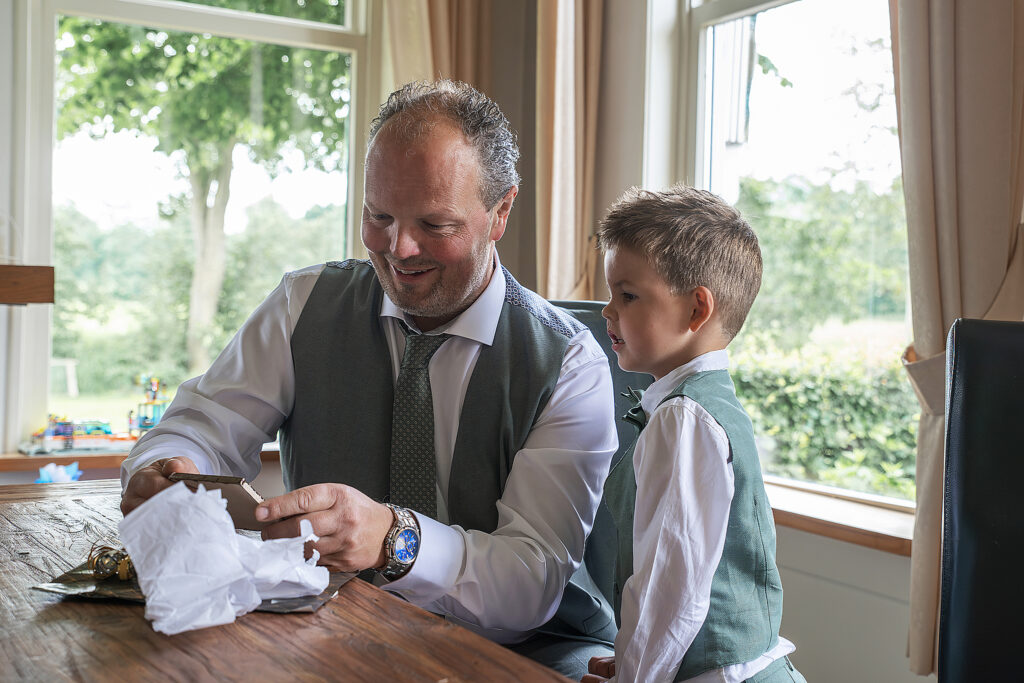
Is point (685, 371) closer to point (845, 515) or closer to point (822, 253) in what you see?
point (845, 515)

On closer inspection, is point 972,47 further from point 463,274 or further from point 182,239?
point 182,239

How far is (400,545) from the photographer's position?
1.13 meters

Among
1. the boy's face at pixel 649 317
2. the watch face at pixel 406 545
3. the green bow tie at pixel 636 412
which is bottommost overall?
the watch face at pixel 406 545

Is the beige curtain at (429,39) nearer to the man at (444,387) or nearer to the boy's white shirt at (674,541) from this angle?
the man at (444,387)

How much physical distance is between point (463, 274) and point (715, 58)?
1.77 metres

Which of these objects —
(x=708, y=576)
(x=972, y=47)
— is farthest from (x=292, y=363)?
(x=972, y=47)

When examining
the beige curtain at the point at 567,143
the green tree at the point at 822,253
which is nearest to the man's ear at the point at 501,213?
the green tree at the point at 822,253

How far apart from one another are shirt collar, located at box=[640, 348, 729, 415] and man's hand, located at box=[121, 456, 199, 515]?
26.2 inches

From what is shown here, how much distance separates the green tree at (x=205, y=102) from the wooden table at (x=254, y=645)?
96.9 inches

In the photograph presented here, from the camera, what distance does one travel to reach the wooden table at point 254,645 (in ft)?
2.52

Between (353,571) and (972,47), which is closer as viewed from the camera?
(353,571)

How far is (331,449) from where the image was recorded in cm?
153

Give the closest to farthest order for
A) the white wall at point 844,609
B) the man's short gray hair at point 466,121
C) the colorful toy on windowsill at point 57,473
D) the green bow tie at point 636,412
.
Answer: the green bow tie at point 636,412, the man's short gray hair at point 466,121, the white wall at point 844,609, the colorful toy on windowsill at point 57,473

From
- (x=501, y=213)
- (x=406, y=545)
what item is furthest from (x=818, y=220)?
(x=406, y=545)
